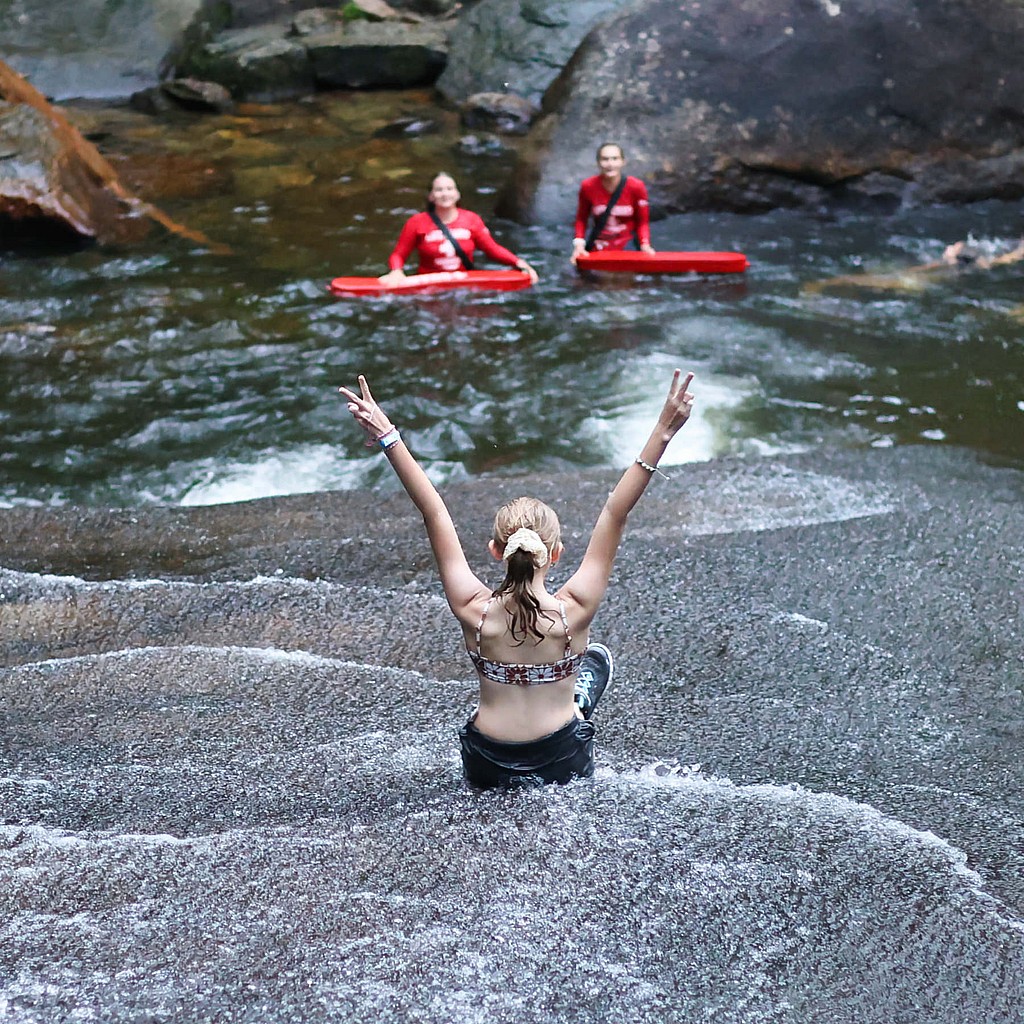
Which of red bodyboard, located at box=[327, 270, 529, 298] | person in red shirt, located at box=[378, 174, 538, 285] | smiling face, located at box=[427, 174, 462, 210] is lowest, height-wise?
red bodyboard, located at box=[327, 270, 529, 298]

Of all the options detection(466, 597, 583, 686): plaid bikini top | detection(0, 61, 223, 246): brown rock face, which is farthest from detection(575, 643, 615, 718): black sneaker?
detection(0, 61, 223, 246): brown rock face

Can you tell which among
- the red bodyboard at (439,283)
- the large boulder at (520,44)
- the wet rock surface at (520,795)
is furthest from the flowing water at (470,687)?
the large boulder at (520,44)

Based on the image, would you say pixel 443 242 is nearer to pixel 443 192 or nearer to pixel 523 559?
pixel 443 192

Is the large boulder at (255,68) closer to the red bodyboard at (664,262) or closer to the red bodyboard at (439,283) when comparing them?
the red bodyboard at (439,283)

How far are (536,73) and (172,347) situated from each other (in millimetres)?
8633

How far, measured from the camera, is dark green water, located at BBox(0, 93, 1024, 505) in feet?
25.1

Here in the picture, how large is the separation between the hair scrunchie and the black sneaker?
0.70 m

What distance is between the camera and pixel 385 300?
9.84 metres

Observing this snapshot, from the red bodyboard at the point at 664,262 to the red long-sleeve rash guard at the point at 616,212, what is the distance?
0.21 metres

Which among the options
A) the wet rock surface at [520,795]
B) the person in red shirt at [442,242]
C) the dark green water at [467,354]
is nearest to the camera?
the wet rock surface at [520,795]

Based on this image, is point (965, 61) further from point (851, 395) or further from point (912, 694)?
point (912, 694)

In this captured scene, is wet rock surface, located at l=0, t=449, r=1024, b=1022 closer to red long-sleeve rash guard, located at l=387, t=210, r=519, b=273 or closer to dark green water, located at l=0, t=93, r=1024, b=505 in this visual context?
dark green water, located at l=0, t=93, r=1024, b=505

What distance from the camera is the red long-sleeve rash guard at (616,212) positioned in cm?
1030

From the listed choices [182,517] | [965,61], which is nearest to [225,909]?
[182,517]
